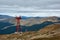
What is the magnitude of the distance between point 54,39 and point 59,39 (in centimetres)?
238

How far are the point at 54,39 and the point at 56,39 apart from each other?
113 centimetres

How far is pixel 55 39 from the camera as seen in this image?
3590 inches

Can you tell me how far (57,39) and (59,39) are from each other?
5.52 ft

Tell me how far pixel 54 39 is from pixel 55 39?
1.34 feet

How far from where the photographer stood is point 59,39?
8969 centimetres

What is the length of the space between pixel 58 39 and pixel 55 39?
1.30m

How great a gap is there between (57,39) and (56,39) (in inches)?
42.3

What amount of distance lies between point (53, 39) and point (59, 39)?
109 inches

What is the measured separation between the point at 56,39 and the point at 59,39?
4.23 ft

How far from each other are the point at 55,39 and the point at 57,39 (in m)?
0.82

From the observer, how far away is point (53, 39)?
91.3m

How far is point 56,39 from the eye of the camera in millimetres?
90312

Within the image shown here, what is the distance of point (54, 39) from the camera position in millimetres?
91188

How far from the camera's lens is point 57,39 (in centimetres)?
9125
